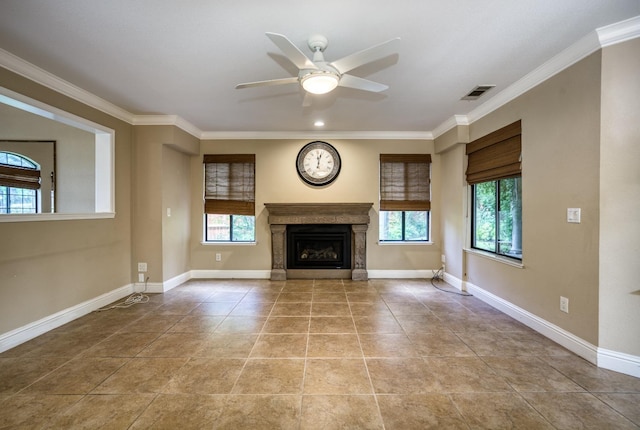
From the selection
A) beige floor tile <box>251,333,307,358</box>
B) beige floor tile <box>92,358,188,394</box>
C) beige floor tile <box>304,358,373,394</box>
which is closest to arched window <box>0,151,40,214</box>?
beige floor tile <box>92,358,188,394</box>

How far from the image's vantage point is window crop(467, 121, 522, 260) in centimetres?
312

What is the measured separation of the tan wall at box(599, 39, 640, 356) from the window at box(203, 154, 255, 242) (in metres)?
4.38

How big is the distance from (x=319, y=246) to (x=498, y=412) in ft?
11.4

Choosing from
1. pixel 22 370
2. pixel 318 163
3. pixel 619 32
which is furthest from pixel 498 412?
pixel 318 163

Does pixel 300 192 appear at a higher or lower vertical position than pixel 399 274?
higher

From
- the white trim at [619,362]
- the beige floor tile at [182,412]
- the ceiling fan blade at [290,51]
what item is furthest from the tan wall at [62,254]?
the white trim at [619,362]

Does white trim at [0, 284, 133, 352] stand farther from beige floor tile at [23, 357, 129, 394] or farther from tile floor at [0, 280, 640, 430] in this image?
beige floor tile at [23, 357, 129, 394]

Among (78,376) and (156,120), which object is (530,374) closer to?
(78,376)

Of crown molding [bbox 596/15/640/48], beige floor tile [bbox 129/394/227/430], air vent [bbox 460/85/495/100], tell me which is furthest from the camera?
air vent [bbox 460/85/495/100]

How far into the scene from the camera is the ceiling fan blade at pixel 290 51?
165 cm

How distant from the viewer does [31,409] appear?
1.66 metres

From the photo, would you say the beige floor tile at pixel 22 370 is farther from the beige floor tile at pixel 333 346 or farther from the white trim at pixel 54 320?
the beige floor tile at pixel 333 346

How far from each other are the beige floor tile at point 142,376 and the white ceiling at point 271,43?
260cm

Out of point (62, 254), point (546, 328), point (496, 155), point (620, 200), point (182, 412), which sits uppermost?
point (496, 155)
